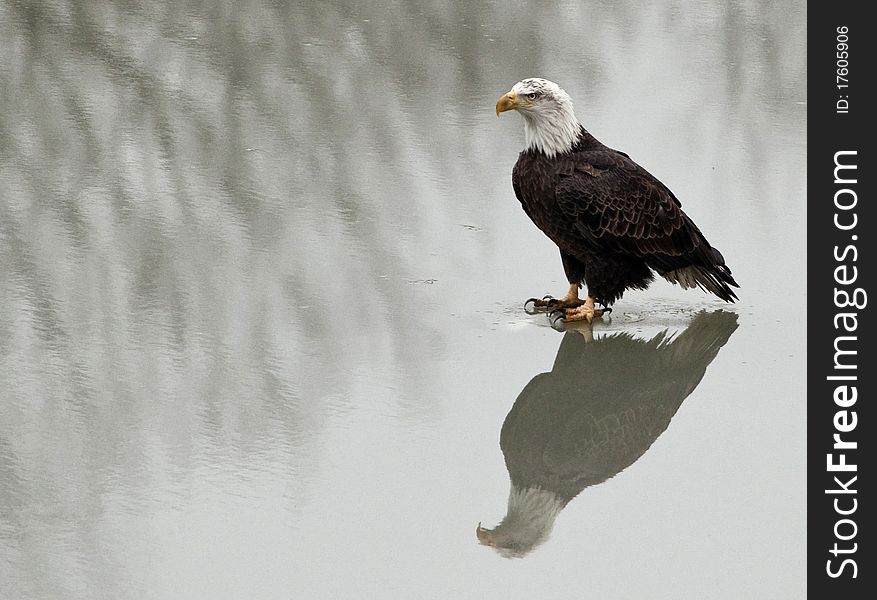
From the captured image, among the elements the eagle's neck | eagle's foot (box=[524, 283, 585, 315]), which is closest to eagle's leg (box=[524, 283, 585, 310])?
eagle's foot (box=[524, 283, 585, 315])

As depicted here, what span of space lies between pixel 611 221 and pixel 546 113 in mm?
546

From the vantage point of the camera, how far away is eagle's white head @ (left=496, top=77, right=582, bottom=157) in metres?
6.25

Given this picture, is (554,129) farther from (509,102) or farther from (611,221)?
(611,221)

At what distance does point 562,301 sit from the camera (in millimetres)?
6383

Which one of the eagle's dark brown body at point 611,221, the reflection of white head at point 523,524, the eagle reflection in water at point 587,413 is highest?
the eagle's dark brown body at point 611,221

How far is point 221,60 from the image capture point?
376 inches

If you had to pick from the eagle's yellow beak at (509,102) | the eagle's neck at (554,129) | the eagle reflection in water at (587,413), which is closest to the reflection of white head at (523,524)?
the eagle reflection in water at (587,413)

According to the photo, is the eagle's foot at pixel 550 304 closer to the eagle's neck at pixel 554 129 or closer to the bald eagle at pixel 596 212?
the bald eagle at pixel 596 212

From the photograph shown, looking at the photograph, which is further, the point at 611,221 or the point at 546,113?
the point at 546,113

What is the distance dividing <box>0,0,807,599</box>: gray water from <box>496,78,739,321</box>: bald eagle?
191 millimetres

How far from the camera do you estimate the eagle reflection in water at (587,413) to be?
468 cm

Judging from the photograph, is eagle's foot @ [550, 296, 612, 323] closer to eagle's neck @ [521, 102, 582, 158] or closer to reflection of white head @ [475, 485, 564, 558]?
eagle's neck @ [521, 102, 582, 158]

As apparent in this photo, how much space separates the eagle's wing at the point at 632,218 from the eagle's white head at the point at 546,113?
10 centimetres

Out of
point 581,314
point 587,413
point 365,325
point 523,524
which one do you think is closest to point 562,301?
point 581,314
